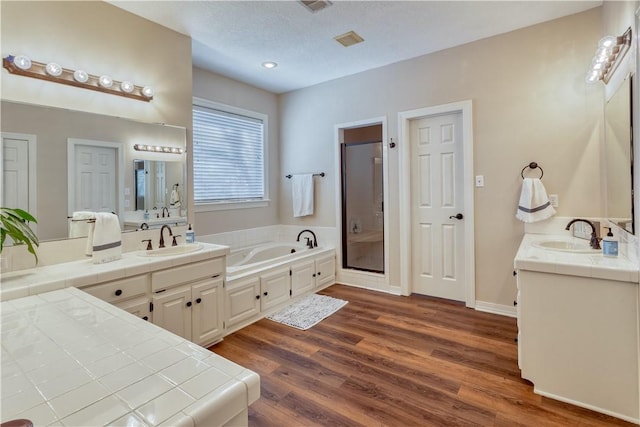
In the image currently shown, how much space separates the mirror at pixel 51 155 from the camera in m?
1.91

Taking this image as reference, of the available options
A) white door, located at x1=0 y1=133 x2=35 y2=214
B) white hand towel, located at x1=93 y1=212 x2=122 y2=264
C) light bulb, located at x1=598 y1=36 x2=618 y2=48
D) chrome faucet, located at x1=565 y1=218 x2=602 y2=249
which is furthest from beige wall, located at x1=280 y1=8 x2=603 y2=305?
white door, located at x1=0 y1=133 x2=35 y2=214

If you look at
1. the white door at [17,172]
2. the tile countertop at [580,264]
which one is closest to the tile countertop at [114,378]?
the white door at [17,172]

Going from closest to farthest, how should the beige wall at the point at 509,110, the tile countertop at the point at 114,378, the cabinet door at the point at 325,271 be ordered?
the tile countertop at the point at 114,378
the beige wall at the point at 509,110
the cabinet door at the point at 325,271

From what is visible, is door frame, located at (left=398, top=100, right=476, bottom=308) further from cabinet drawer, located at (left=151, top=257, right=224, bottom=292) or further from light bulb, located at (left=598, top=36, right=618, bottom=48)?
cabinet drawer, located at (left=151, top=257, right=224, bottom=292)

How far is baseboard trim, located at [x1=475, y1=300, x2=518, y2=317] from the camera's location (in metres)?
3.06

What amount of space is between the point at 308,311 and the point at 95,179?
216cm

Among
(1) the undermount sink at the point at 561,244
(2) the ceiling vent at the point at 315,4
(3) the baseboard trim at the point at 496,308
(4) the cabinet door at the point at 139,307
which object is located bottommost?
(3) the baseboard trim at the point at 496,308

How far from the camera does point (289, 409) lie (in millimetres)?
1819

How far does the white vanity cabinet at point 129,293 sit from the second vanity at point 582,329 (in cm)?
232

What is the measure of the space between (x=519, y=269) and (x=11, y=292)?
265cm

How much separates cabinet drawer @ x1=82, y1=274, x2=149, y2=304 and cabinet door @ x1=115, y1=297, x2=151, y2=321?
0.12ft

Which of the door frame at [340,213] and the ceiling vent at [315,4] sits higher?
the ceiling vent at [315,4]

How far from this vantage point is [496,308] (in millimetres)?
3133

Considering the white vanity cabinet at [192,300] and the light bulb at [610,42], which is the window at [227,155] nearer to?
the white vanity cabinet at [192,300]
